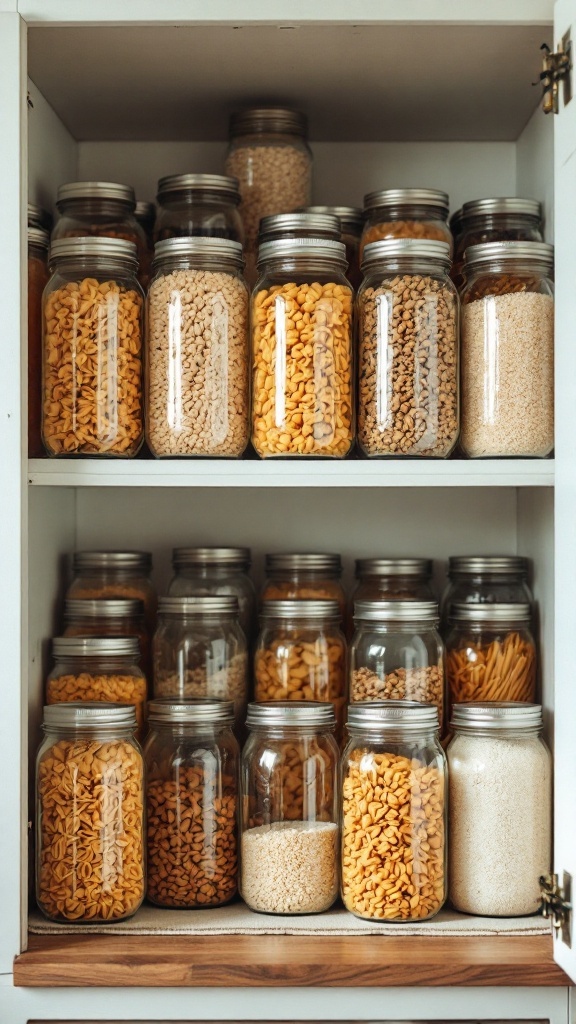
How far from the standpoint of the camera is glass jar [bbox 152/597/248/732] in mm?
1335

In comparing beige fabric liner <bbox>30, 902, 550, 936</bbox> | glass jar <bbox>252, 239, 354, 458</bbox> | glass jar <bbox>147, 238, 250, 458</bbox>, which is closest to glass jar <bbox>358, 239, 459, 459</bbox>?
glass jar <bbox>252, 239, 354, 458</bbox>

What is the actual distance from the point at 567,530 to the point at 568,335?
0.20 m

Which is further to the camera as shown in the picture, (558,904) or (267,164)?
(267,164)

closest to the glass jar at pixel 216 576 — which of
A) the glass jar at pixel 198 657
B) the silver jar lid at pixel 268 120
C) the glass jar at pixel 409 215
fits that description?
the glass jar at pixel 198 657

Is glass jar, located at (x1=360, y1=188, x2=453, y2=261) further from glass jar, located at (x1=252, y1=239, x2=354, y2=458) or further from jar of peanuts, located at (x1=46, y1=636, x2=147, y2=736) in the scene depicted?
jar of peanuts, located at (x1=46, y1=636, x2=147, y2=736)

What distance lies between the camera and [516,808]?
3.90ft

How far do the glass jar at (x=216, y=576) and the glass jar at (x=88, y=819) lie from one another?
280 mm

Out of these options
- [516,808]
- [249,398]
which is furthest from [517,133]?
[516,808]

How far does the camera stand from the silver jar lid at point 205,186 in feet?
4.30

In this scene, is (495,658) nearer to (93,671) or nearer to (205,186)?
(93,671)

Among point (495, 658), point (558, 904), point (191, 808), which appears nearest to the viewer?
point (558, 904)

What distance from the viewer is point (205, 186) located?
131 cm

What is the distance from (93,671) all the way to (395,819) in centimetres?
39

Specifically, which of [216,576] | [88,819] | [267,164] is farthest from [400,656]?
[267,164]
